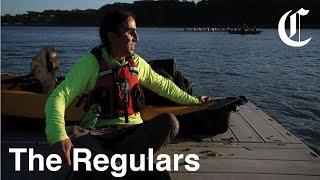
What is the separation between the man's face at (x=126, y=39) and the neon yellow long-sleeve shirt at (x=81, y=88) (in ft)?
0.29

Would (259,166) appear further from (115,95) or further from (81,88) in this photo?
(81,88)

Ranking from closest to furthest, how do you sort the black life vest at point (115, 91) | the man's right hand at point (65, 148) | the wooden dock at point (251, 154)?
1. the man's right hand at point (65, 148)
2. the black life vest at point (115, 91)
3. the wooden dock at point (251, 154)

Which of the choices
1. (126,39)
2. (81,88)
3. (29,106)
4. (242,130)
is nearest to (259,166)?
(242,130)

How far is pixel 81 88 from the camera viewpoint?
3.01 m

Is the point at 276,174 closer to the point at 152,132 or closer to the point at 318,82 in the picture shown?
the point at 152,132

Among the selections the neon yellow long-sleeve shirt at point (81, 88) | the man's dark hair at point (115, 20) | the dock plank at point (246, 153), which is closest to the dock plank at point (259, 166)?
the dock plank at point (246, 153)

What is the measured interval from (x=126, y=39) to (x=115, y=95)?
396 millimetres

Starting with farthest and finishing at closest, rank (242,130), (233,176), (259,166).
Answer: (242,130)
(259,166)
(233,176)

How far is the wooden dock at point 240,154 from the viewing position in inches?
152

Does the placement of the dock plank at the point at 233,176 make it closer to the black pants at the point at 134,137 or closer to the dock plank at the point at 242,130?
the black pants at the point at 134,137

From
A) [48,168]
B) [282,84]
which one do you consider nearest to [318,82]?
[282,84]

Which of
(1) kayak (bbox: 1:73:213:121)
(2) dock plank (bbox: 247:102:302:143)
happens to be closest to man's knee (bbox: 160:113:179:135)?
(1) kayak (bbox: 1:73:213:121)

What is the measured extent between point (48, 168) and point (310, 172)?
2.22m

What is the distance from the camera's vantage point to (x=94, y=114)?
323cm
